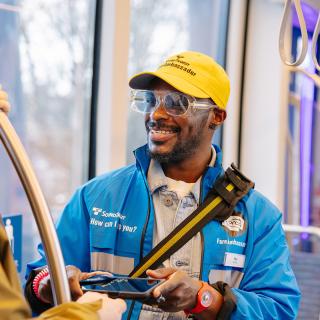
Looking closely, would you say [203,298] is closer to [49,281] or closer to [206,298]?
[206,298]

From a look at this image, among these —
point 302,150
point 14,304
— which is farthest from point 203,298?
point 302,150

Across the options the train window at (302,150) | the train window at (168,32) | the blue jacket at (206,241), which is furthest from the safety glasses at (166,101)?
the train window at (302,150)

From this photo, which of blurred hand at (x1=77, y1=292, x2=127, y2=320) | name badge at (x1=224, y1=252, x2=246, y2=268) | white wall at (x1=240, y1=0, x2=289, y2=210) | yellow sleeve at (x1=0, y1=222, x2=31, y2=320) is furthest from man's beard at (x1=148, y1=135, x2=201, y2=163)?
white wall at (x1=240, y1=0, x2=289, y2=210)

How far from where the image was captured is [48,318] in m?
1.53

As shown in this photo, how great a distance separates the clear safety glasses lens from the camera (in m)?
2.67

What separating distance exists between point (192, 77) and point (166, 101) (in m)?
0.14

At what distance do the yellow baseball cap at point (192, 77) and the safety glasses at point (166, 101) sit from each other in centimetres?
4

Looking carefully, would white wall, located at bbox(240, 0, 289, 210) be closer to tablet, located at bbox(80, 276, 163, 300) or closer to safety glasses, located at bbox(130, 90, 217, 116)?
safety glasses, located at bbox(130, 90, 217, 116)

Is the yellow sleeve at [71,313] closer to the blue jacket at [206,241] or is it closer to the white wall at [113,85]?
the blue jacket at [206,241]

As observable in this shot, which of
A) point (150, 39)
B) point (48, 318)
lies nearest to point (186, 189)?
point (48, 318)

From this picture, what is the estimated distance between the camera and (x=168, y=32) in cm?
489

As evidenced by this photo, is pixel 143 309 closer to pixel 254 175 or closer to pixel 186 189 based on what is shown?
pixel 186 189

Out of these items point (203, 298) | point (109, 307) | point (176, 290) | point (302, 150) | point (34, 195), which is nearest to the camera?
point (34, 195)

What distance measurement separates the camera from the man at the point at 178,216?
2590 mm
